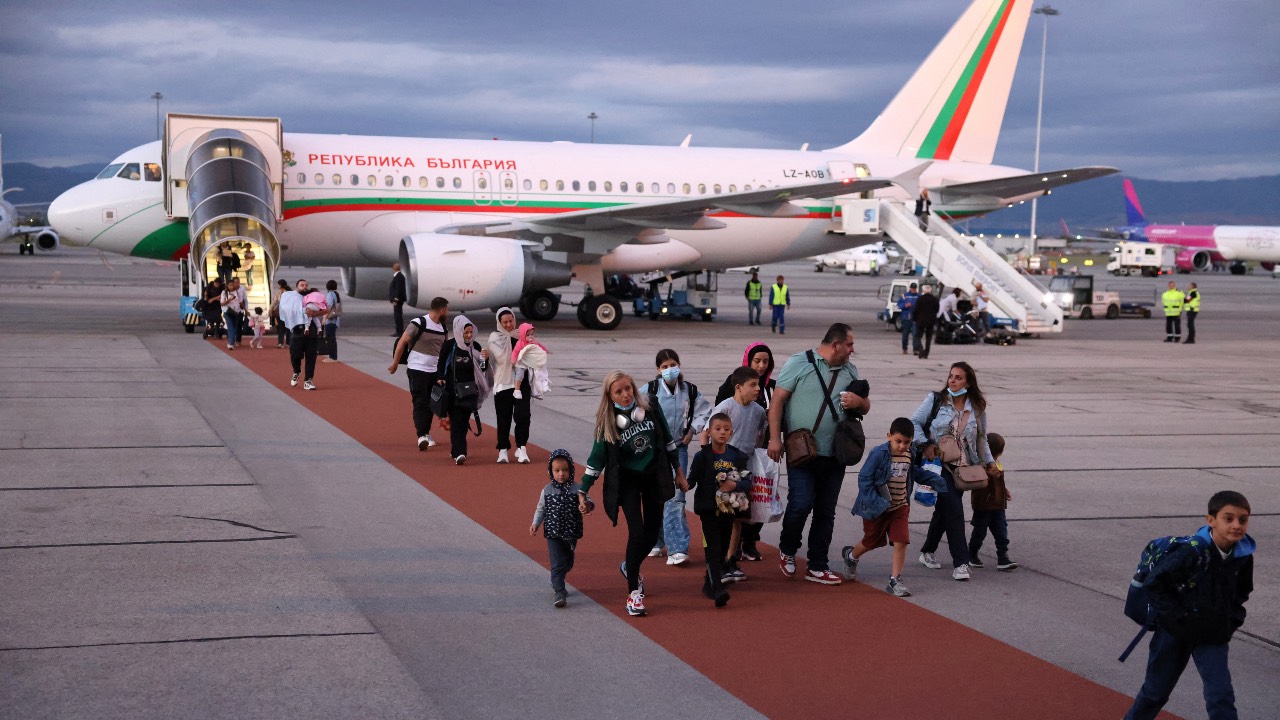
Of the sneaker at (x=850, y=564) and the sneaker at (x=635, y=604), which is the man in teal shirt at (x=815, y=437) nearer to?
the sneaker at (x=850, y=564)

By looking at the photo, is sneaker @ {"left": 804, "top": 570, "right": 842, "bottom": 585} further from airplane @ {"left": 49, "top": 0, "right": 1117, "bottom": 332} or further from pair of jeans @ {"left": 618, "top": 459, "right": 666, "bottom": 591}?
airplane @ {"left": 49, "top": 0, "right": 1117, "bottom": 332}

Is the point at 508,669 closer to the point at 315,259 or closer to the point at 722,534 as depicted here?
the point at 722,534

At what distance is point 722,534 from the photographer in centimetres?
812

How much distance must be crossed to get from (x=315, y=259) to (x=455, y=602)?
21734mm

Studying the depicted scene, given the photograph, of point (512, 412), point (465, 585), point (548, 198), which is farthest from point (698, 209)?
point (465, 585)

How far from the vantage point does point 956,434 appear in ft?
28.9

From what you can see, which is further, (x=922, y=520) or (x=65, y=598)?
(x=922, y=520)

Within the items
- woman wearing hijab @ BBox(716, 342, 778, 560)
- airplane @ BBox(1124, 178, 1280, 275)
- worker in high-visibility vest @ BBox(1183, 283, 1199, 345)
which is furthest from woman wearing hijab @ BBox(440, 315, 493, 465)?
airplane @ BBox(1124, 178, 1280, 275)

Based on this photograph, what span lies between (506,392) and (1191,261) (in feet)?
300

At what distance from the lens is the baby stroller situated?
2850 centimetres

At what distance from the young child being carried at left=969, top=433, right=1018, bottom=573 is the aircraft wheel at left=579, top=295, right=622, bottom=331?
2077 cm

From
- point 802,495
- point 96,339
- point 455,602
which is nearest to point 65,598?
point 455,602

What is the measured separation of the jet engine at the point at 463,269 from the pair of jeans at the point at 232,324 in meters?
3.84

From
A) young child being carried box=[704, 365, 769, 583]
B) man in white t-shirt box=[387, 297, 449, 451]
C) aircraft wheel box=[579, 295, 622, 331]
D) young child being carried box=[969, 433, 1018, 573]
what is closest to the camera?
young child being carried box=[704, 365, 769, 583]
